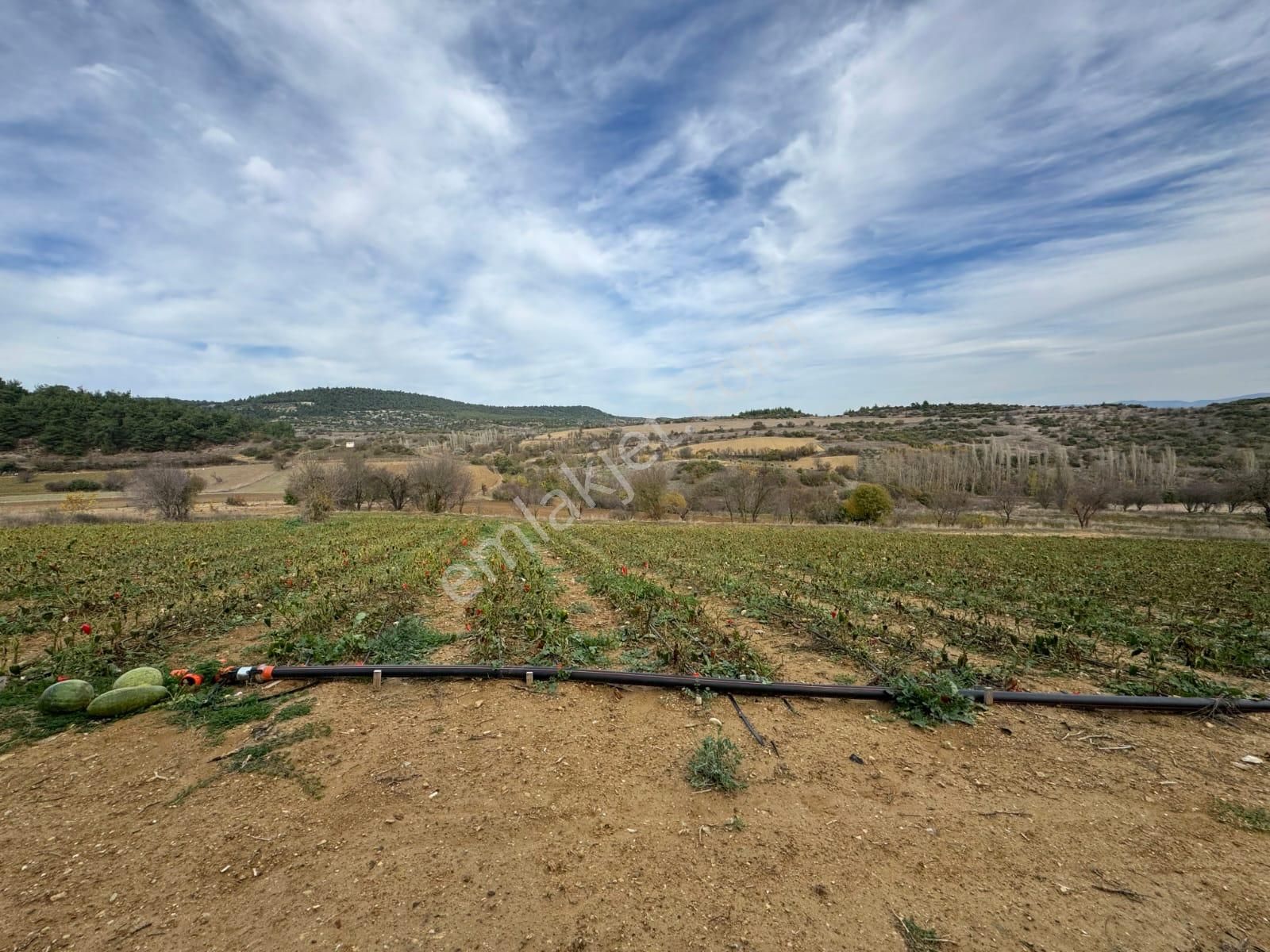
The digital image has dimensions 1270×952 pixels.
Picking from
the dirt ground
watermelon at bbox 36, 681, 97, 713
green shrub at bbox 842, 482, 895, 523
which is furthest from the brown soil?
green shrub at bbox 842, 482, 895, 523

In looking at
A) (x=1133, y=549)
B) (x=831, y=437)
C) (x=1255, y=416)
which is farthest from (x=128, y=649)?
(x=1255, y=416)

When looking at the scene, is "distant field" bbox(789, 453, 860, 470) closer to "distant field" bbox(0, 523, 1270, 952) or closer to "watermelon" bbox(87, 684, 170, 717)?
"distant field" bbox(0, 523, 1270, 952)

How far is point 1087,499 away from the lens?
41000mm

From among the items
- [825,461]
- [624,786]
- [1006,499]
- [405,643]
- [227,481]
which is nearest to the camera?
[624,786]

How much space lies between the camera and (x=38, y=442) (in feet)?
188

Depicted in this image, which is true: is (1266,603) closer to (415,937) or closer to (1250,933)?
(1250,933)

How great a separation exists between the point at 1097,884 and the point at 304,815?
5108 millimetres

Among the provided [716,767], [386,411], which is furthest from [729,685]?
[386,411]

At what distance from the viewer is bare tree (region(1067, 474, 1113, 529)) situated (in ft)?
132

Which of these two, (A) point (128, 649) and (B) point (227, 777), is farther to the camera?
(A) point (128, 649)

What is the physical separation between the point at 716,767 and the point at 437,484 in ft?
157

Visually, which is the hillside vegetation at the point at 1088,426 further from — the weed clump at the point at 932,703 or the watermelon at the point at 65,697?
the watermelon at the point at 65,697

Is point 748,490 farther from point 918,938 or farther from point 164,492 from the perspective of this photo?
point 918,938

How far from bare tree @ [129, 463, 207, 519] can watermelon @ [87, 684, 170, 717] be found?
40.2 metres
